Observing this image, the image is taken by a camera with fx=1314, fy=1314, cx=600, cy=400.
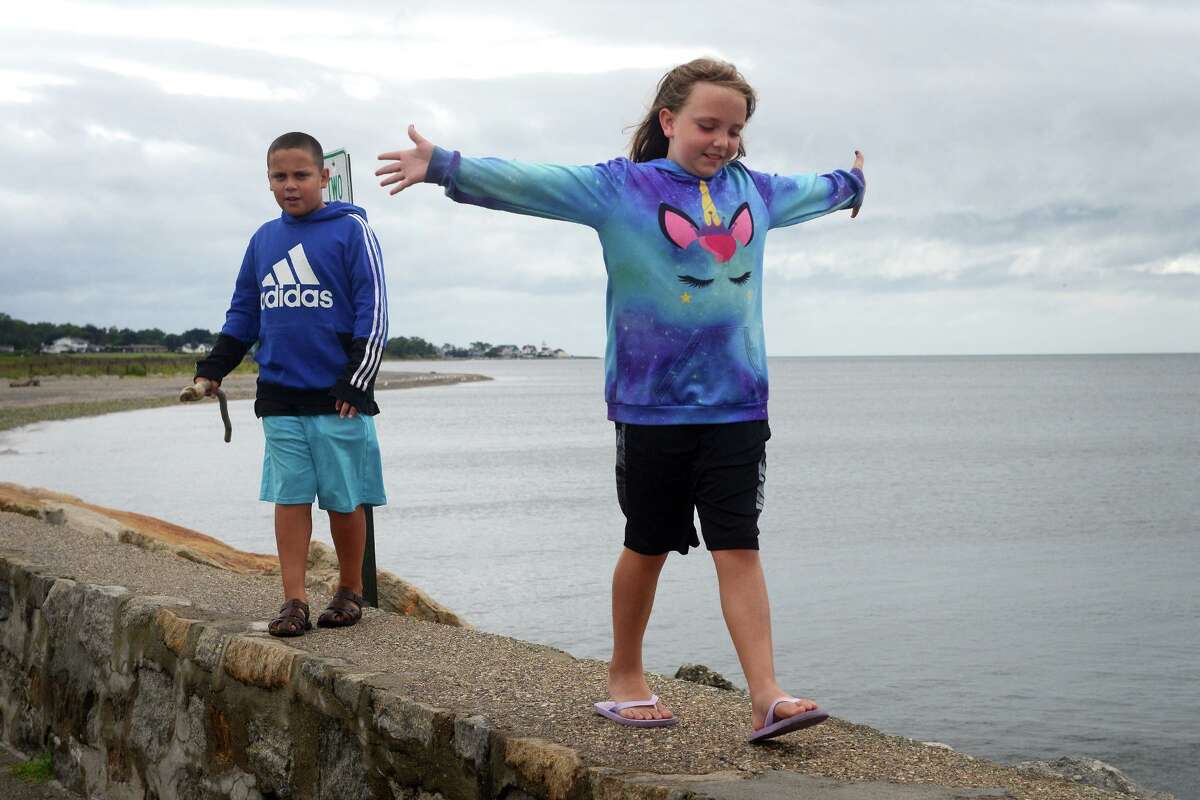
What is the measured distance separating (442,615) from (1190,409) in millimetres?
68953

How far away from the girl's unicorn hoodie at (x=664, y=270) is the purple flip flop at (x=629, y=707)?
2.47 ft

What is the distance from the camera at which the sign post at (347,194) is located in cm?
557

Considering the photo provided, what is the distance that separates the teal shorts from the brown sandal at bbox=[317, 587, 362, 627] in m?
0.37

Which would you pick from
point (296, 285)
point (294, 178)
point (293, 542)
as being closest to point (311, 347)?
point (296, 285)

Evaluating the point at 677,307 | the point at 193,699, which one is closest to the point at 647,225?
the point at 677,307

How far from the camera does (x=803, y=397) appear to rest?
3696 inches

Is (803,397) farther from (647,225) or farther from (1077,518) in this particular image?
(647,225)

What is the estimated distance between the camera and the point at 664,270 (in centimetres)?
333

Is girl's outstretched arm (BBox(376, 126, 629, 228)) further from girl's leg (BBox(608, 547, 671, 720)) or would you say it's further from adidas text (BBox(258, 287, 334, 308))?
adidas text (BBox(258, 287, 334, 308))

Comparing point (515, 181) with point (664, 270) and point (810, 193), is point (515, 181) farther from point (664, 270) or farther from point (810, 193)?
point (810, 193)

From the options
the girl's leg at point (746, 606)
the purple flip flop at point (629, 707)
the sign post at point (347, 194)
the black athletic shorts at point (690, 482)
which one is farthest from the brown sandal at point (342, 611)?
the girl's leg at point (746, 606)

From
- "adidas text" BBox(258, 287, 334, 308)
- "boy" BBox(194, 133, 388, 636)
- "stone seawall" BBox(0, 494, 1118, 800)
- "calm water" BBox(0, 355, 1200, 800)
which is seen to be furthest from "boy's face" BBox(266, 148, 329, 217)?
"calm water" BBox(0, 355, 1200, 800)

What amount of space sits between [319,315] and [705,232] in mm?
1740

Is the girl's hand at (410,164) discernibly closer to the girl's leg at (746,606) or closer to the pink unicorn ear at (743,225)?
the pink unicorn ear at (743,225)
